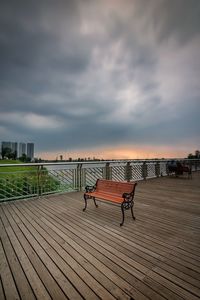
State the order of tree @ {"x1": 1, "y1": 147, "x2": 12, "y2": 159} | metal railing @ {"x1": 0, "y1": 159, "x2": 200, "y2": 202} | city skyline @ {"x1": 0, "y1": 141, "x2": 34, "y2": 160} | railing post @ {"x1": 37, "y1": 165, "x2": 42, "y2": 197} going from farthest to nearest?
1. city skyline @ {"x1": 0, "y1": 141, "x2": 34, "y2": 160}
2. tree @ {"x1": 1, "y1": 147, "x2": 12, "y2": 159}
3. railing post @ {"x1": 37, "y1": 165, "x2": 42, "y2": 197}
4. metal railing @ {"x1": 0, "y1": 159, "x2": 200, "y2": 202}

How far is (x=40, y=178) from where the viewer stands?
6613 mm

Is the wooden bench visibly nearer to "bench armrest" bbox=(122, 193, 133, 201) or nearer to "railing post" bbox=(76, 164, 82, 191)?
"bench armrest" bbox=(122, 193, 133, 201)

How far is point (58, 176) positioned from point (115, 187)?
329cm

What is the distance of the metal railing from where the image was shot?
20.4ft

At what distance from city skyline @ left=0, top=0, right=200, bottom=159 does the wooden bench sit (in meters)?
6.61

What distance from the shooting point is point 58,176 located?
23.4ft

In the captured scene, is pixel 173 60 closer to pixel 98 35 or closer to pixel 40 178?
pixel 98 35

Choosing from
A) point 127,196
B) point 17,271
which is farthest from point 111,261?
point 127,196

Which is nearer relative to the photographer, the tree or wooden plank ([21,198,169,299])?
wooden plank ([21,198,169,299])

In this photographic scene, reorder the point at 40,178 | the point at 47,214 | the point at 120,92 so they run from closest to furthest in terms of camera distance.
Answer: the point at 47,214
the point at 40,178
the point at 120,92

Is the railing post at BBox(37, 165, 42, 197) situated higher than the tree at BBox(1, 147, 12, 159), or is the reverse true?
the tree at BBox(1, 147, 12, 159)

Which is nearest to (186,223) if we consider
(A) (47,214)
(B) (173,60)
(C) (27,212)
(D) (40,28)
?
(A) (47,214)

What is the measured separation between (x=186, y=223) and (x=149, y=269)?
2.10 metres

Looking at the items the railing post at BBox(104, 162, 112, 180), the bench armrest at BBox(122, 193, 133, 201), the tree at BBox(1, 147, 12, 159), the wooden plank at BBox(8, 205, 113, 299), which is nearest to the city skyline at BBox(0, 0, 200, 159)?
the railing post at BBox(104, 162, 112, 180)
